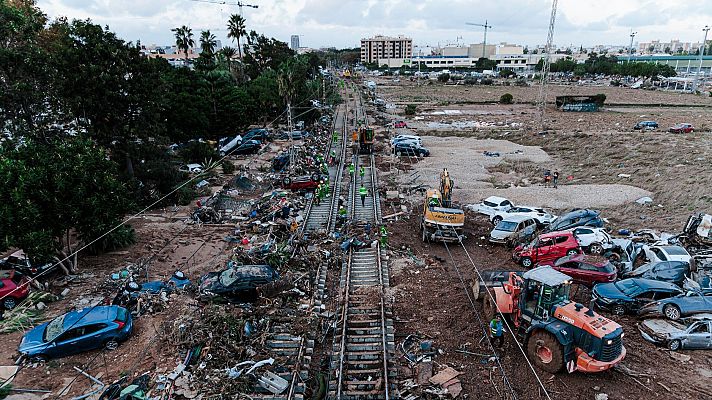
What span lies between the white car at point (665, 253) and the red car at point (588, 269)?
2.15m

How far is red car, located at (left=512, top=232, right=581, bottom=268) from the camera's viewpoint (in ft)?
58.7

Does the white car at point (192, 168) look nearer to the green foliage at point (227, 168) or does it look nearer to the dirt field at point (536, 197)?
the green foliage at point (227, 168)

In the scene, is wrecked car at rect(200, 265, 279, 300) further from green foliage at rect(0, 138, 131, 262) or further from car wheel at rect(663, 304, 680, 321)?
car wheel at rect(663, 304, 680, 321)

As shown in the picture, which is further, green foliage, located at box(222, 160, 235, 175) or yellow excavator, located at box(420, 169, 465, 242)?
green foliage, located at box(222, 160, 235, 175)

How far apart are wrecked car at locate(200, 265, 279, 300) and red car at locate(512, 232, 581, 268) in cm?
1047

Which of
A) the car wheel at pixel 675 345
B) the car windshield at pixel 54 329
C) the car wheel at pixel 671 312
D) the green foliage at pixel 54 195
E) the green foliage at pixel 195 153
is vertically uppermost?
the green foliage at pixel 54 195

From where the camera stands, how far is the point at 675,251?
17188 millimetres

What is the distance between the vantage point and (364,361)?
1225 centimetres

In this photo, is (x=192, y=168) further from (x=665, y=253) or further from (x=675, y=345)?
(x=675, y=345)

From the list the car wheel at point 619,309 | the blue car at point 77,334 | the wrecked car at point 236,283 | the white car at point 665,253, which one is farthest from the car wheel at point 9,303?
the white car at point 665,253

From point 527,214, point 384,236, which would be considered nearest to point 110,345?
point 384,236

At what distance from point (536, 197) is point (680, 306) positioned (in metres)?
14.6

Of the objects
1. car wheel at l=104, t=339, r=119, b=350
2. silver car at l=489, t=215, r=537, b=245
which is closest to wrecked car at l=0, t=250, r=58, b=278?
car wheel at l=104, t=339, r=119, b=350

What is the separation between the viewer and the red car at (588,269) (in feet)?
53.4
